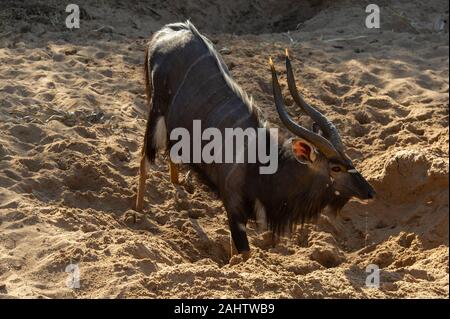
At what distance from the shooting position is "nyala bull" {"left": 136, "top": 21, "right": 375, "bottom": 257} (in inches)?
215

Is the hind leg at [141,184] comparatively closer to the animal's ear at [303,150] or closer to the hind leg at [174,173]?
the hind leg at [174,173]

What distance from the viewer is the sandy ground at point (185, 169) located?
5023mm

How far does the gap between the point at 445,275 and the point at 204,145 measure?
74.7 inches

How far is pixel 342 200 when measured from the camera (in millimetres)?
5574

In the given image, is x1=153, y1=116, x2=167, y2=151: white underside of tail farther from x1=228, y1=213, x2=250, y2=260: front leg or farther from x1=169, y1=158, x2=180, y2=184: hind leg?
x1=228, y1=213, x2=250, y2=260: front leg

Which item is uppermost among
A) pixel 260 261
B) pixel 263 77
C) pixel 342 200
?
pixel 263 77

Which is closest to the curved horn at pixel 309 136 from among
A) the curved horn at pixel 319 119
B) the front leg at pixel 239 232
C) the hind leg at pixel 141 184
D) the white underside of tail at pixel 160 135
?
the curved horn at pixel 319 119

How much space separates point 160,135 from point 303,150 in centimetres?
134

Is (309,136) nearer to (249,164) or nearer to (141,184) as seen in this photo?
(249,164)

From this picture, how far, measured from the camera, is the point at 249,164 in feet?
18.2

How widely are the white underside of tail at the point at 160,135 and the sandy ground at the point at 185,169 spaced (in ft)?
1.57

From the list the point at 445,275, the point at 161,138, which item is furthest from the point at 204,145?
the point at 445,275

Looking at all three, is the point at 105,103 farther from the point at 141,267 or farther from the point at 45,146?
the point at 141,267

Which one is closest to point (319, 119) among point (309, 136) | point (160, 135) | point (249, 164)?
point (309, 136)
